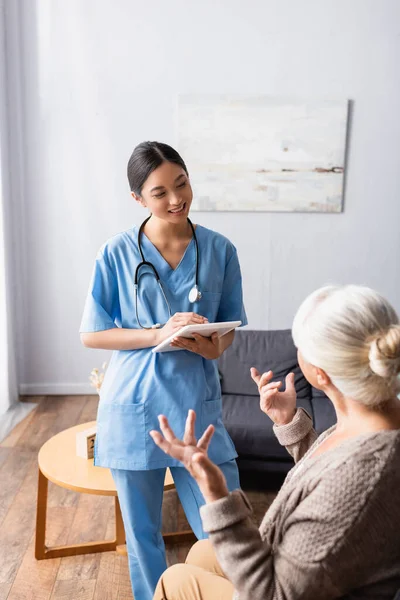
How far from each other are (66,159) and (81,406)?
5.28 feet

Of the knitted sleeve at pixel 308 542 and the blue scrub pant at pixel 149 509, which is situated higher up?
the knitted sleeve at pixel 308 542

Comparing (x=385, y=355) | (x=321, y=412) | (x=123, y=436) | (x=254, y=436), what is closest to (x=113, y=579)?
(x=123, y=436)

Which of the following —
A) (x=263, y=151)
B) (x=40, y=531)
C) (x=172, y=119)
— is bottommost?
(x=40, y=531)

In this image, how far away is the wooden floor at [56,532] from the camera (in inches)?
84.8

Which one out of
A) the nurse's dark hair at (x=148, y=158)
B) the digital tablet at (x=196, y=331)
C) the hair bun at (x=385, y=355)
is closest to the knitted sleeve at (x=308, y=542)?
the hair bun at (x=385, y=355)

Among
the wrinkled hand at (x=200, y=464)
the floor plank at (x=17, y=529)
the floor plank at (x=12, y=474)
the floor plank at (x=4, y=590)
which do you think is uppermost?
the wrinkled hand at (x=200, y=464)

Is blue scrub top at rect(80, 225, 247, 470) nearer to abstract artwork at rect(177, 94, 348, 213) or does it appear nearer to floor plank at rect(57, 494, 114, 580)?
floor plank at rect(57, 494, 114, 580)

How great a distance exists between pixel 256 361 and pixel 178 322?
183 cm

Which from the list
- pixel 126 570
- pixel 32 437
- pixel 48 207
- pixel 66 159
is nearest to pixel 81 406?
pixel 32 437

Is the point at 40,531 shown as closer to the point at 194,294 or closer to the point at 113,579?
the point at 113,579

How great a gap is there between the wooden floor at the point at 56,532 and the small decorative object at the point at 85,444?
36 cm

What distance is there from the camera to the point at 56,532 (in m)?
2.53

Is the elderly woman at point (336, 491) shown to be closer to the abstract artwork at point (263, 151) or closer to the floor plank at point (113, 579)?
the floor plank at point (113, 579)

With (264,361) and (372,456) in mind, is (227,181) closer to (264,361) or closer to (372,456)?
(264,361)
